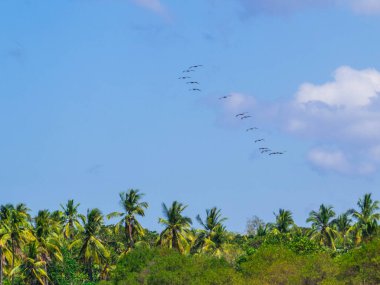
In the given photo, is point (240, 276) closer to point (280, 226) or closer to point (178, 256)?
point (178, 256)

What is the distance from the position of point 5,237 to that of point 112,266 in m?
24.8

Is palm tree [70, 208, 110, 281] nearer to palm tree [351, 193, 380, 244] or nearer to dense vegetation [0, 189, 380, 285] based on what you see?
dense vegetation [0, 189, 380, 285]

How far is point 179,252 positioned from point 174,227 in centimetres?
455

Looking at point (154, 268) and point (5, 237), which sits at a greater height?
point (5, 237)

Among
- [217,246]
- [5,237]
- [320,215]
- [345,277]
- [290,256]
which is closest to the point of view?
[345,277]

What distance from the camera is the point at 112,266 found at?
436 ft

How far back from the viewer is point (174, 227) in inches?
4783

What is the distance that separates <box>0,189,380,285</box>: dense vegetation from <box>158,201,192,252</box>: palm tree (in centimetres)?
14

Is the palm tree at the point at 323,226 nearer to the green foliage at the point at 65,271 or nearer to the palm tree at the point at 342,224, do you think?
the palm tree at the point at 342,224

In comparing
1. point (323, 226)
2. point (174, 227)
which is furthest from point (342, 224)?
point (174, 227)

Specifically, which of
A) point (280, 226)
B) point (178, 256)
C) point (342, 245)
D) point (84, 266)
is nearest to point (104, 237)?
point (84, 266)

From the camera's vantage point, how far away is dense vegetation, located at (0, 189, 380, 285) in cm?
8631

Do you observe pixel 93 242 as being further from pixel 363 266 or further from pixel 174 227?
pixel 363 266

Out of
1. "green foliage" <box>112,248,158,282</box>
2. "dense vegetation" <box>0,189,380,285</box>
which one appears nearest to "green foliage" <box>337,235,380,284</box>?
"dense vegetation" <box>0,189,380,285</box>
